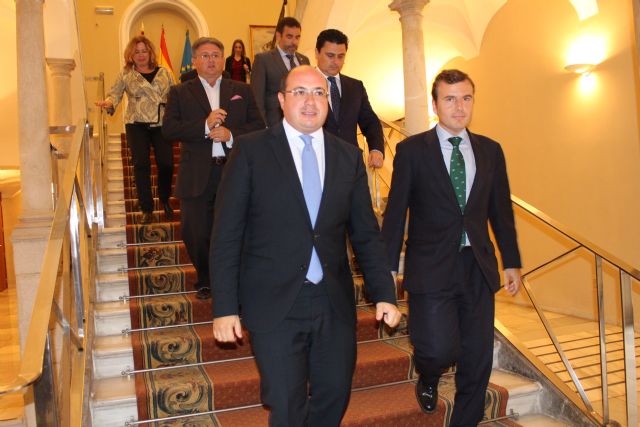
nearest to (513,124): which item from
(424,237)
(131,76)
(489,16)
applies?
(489,16)

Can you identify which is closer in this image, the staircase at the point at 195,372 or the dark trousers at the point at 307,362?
the dark trousers at the point at 307,362

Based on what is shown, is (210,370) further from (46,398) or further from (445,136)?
(445,136)

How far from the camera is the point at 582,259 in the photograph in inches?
301

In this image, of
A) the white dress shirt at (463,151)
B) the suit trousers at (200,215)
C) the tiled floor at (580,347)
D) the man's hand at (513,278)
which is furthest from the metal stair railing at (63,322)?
the tiled floor at (580,347)

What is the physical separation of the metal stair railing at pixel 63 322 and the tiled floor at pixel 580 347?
10.8 feet

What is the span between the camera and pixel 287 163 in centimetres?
232

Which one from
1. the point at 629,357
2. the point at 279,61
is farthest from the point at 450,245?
the point at 279,61

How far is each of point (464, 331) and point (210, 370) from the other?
152cm

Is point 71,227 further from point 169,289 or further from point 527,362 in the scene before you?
point 527,362

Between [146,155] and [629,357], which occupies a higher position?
[146,155]

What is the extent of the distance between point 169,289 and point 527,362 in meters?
2.52

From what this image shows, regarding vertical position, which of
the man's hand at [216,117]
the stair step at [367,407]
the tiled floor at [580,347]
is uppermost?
the man's hand at [216,117]

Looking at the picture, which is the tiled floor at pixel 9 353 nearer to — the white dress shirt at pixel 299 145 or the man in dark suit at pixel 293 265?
the man in dark suit at pixel 293 265

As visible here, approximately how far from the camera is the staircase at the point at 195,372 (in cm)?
320
